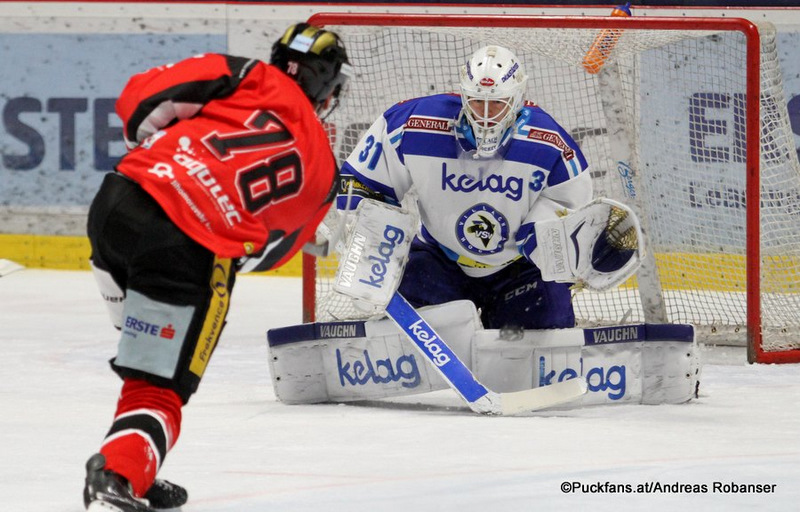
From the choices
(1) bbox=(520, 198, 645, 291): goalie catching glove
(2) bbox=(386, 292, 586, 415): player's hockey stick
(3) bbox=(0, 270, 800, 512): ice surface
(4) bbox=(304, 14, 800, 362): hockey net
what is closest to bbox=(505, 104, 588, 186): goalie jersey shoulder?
(1) bbox=(520, 198, 645, 291): goalie catching glove

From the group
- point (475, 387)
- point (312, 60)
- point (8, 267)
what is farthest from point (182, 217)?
point (8, 267)

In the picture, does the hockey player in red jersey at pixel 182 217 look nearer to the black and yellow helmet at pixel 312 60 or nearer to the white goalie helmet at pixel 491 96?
the black and yellow helmet at pixel 312 60

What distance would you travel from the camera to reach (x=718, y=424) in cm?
325

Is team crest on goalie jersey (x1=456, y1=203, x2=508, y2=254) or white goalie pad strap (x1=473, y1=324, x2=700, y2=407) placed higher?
team crest on goalie jersey (x1=456, y1=203, x2=508, y2=254)

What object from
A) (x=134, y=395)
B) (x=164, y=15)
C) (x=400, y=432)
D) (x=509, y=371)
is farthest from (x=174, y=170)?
(x=164, y=15)

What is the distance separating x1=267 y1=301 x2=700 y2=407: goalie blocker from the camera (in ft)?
11.6

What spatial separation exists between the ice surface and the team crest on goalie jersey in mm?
436

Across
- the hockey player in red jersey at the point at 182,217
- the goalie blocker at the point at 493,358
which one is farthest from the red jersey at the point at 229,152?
the goalie blocker at the point at 493,358

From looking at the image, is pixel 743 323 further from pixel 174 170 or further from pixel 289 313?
pixel 174 170

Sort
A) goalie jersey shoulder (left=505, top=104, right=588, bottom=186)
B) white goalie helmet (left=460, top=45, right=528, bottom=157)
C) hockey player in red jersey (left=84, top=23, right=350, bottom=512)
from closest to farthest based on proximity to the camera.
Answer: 1. hockey player in red jersey (left=84, top=23, right=350, bottom=512)
2. white goalie helmet (left=460, top=45, right=528, bottom=157)
3. goalie jersey shoulder (left=505, top=104, right=588, bottom=186)

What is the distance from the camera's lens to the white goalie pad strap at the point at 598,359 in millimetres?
3543

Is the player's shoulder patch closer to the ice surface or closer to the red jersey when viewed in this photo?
the ice surface

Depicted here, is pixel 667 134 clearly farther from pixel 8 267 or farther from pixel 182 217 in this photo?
pixel 8 267

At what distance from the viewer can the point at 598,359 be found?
355 cm
